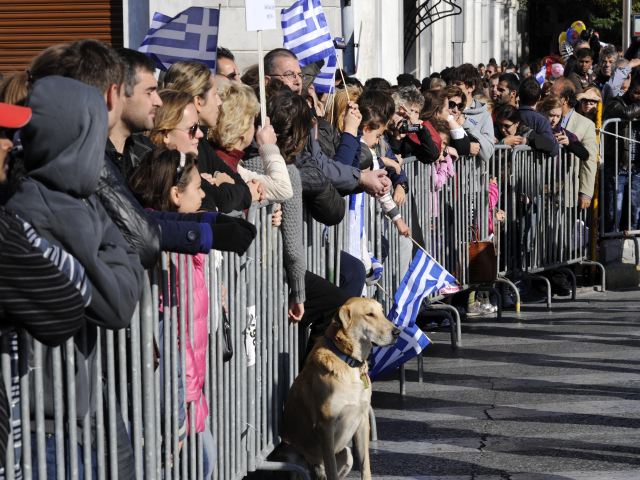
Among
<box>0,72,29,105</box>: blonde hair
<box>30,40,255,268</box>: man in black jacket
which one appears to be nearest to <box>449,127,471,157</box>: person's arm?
<box>30,40,255,268</box>: man in black jacket

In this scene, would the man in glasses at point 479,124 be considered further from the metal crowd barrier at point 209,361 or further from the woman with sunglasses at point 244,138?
the woman with sunglasses at point 244,138

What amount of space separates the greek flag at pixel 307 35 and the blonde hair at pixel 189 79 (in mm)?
3507

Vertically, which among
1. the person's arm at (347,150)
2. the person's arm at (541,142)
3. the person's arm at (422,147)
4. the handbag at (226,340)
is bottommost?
the handbag at (226,340)

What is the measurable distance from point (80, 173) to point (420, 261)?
5.40 meters

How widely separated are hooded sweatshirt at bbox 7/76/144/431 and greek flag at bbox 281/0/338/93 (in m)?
6.60

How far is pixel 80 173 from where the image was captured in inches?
139

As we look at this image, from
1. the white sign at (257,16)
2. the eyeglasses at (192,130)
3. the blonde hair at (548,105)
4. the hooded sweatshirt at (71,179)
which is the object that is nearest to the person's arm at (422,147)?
the white sign at (257,16)

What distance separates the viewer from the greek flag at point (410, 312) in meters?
8.11

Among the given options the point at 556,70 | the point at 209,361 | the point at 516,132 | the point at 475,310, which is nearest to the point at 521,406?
the point at 209,361

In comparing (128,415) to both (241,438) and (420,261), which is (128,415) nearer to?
(241,438)

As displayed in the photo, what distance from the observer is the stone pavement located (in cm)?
700

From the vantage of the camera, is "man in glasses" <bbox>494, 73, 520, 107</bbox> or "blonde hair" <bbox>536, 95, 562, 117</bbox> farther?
"man in glasses" <bbox>494, 73, 520, 107</bbox>

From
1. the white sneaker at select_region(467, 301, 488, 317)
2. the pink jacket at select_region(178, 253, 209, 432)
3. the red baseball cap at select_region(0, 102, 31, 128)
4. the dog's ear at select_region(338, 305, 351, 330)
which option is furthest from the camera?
the white sneaker at select_region(467, 301, 488, 317)

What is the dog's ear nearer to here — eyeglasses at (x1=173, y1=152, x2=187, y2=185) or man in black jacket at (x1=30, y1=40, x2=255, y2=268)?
eyeglasses at (x1=173, y1=152, x2=187, y2=185)
